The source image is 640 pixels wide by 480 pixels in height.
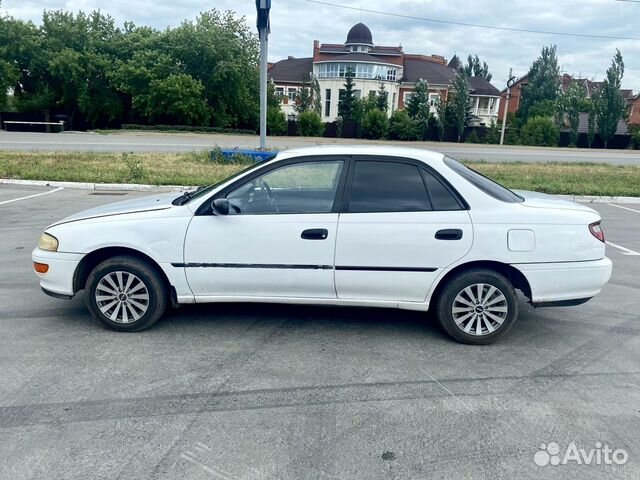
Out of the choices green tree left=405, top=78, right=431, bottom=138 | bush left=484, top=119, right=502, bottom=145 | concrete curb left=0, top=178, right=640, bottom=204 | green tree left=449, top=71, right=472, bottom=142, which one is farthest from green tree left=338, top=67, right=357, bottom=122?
concrete curb left=0, top=178, right=640, bottom=204

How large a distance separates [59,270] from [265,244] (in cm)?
180

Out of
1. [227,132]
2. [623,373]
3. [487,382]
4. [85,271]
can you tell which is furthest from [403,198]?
[227,132]

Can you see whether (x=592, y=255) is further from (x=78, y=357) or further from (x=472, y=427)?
Answer: (x=78, y=357)

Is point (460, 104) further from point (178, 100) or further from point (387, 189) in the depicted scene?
point (387, 189)

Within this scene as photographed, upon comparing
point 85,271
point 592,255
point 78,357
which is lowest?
point 78,357

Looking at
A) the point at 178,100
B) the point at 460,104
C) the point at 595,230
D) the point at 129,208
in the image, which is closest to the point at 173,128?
the point at 178,100

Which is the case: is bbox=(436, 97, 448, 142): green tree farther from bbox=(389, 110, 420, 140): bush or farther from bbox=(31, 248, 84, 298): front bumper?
bbox=(31, 248, 84, 298): front bumper

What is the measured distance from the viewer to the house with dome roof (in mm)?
61594

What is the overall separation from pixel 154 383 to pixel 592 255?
11.8 feet

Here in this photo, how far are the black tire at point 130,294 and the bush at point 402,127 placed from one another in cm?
4533

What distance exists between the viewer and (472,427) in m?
3.21

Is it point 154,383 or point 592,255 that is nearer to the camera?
point 154,383

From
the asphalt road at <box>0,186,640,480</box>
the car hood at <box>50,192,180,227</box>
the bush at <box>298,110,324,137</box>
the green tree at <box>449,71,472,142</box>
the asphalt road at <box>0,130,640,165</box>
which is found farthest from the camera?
the green tree at <box>449,71,472,142</box>

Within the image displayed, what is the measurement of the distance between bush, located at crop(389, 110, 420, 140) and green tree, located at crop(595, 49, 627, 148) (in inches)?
652
